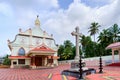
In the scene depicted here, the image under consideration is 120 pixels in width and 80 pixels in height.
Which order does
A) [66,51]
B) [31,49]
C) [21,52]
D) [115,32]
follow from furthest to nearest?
[66,51]
[115,32]
[31,49]
[21,52]

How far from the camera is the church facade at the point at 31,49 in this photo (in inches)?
956

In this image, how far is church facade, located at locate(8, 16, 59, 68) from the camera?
2427cm

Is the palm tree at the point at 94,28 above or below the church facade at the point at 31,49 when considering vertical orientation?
above

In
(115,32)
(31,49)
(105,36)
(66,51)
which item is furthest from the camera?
(66,51)

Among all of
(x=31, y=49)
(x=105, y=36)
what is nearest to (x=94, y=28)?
(x=105, y=36)

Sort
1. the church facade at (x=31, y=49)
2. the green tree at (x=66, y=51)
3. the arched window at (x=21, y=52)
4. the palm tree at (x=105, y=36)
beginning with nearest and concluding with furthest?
1. the church facade at (x=31, y=49)
2. the arched window at (x=21, y=52)
3. the palm tree at (x=105, y=36)
4. the green tree at (x=66, y=51)

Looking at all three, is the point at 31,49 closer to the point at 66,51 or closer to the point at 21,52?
the point at 21,52

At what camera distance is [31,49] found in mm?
26547

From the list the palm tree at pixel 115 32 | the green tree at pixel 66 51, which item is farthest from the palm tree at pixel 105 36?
the green tree at pixel 66 51

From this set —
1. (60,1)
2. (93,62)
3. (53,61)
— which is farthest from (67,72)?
(53,61)

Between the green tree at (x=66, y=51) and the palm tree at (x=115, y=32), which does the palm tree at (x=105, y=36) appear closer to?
the palm tree at (x=115, y=32)

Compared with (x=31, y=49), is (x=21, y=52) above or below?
below

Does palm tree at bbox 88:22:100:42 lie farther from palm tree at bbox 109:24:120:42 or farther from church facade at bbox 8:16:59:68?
church facade at bbox 8:16:59:68

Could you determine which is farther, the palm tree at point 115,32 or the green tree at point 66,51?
the green tree at point 66,51
